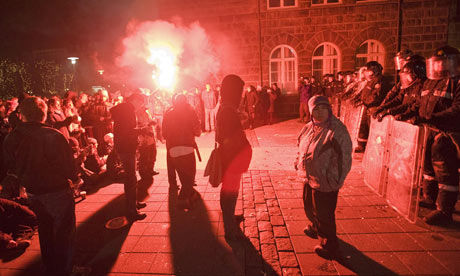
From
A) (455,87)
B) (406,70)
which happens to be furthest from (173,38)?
(455,87)

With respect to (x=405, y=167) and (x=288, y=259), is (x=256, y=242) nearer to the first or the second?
(x=288, y=259)

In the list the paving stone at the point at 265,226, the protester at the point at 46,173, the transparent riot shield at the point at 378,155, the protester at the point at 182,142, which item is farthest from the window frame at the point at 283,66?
the protester at the point at 46,173

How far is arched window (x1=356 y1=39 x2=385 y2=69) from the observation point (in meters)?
14.9

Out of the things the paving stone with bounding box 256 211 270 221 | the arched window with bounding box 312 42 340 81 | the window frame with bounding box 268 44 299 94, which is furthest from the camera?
the window frame with bounding box 268 44 299 94

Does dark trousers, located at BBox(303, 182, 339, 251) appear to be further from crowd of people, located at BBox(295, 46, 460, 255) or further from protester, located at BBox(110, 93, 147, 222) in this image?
protester, located at BBox(110, 93, 147, 222)

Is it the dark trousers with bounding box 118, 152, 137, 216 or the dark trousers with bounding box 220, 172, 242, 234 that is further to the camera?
the dark trousers with bounding box 118, 152, 137, 216

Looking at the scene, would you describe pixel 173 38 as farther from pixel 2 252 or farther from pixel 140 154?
pixel 2 252

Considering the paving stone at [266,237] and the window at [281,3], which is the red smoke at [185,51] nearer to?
the window at [281,3]

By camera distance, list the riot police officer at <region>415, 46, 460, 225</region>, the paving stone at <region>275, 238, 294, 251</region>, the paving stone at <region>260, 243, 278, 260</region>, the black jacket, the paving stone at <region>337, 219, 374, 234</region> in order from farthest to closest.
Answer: the riot police officer at <region>415, 46, 460, 225</region> → the paving stone at <region>337, 219, 374, 234</region> → the paving stone at <region>275, 238, 294, 251</region> → the paving stone at <region>260, 243, 278, 260</region> → the black jacket

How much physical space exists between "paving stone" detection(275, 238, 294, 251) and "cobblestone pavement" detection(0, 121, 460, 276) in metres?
0.01

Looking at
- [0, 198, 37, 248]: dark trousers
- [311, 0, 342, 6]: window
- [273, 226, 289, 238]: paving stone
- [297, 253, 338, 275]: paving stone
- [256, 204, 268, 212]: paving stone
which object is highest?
[311, 0, 342, 6]: window

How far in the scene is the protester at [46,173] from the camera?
2.67m

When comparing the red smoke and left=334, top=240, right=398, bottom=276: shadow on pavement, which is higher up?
the red smoke

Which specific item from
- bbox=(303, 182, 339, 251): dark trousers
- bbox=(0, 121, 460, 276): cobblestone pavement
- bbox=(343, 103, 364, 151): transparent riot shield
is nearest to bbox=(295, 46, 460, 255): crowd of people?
bbox=(303, 182, 339, 251): dark trousers
